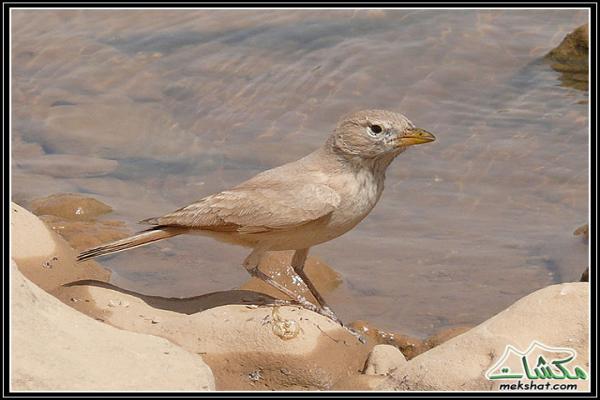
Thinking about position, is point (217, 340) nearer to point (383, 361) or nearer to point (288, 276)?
point (383, 361)

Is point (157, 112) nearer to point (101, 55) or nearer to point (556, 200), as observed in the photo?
point (101, 55)

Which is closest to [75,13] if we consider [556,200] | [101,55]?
[101,55]

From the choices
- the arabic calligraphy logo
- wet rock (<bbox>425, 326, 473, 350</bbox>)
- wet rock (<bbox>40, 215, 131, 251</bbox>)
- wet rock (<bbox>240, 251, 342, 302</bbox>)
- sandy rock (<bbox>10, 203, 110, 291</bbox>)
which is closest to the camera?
the arabic calligraphy logo

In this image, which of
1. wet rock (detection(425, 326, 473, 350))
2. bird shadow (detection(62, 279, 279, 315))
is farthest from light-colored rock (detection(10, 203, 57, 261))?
wet rock (detection(425, 326, 473, 350))

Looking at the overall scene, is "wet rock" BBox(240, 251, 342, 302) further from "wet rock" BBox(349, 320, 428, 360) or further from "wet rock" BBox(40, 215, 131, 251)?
"wet rock" BBox(40, 215, 131, 251)

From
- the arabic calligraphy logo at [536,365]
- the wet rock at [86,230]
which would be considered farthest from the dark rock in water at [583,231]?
the wet rock at [86,230]

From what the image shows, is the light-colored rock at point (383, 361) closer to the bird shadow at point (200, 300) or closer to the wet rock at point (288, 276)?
the bird shadow at point (200, 300)

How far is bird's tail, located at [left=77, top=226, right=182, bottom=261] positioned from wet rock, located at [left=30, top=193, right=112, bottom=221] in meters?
2.75

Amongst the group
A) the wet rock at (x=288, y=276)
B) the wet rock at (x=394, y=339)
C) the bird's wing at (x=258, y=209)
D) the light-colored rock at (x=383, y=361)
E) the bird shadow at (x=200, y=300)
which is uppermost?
the bird's wing at (x=258, y=209)

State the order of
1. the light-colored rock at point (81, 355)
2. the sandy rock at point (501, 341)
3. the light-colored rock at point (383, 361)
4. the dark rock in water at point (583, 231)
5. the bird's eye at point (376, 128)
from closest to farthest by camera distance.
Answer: the light-colored rock at point (81, 355)
the sandy rock at point (501, 341)
the light-colored rock at point (383, 361)
the bird's eye at point (376, 128)
the dark rock in water at point (583, 231)

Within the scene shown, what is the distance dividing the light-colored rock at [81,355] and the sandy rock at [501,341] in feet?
3.99

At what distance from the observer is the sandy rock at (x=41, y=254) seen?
23.2 ft

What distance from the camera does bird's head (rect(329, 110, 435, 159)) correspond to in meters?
6.81

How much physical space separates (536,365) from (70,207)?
18.9 ft
